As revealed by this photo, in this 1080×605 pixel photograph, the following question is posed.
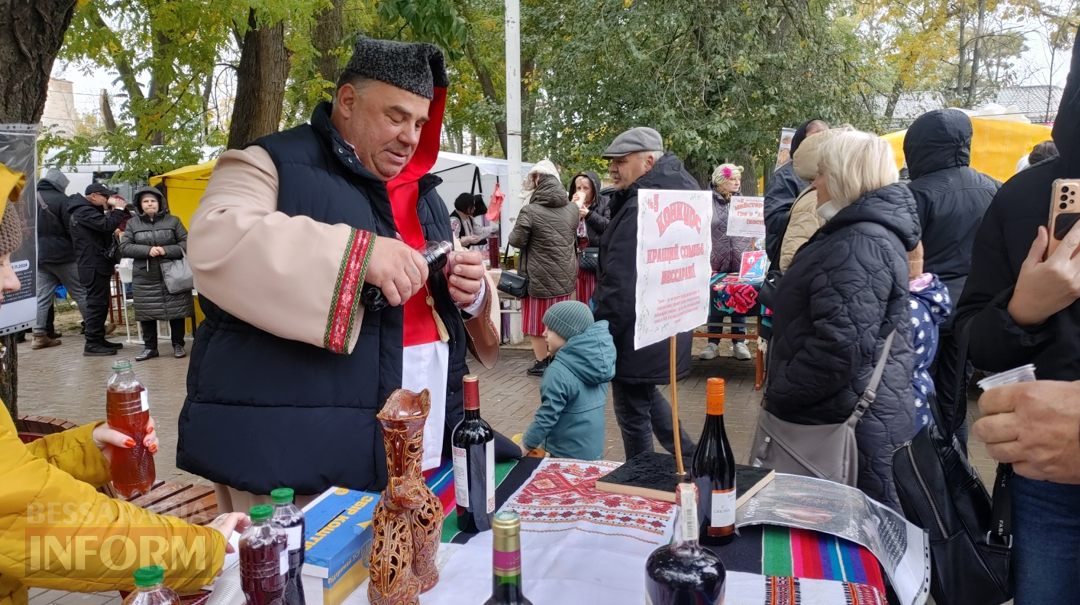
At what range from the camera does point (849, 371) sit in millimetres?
2654

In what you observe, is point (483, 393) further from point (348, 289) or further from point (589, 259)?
point (348, 289)

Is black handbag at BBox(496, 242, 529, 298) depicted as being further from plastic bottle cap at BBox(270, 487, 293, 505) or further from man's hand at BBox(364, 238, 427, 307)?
plastic bottle cap at BBox(270, 487, 293, 505)

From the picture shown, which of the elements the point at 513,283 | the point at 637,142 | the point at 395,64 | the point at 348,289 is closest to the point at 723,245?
the point at 513,283

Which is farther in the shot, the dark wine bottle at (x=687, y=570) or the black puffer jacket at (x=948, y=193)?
the black puffer jacket at (x=948, y=193)

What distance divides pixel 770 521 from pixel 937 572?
1.41ft

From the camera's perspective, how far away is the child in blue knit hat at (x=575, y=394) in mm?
3629

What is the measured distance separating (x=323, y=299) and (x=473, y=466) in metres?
0.52

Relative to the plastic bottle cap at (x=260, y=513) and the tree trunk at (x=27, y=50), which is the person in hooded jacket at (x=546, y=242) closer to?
the tree trunk at (x=27, y=50)

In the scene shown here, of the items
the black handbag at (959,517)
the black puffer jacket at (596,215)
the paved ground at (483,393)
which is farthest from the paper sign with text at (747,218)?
the black handbag at (959,517)

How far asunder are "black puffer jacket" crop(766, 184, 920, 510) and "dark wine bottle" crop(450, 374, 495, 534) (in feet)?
4.67

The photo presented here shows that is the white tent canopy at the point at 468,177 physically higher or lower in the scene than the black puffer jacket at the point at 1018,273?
higher

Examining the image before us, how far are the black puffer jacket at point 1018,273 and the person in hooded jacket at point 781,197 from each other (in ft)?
9.07

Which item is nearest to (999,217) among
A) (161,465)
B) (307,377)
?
(307,377)

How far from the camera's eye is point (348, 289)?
1.76m
